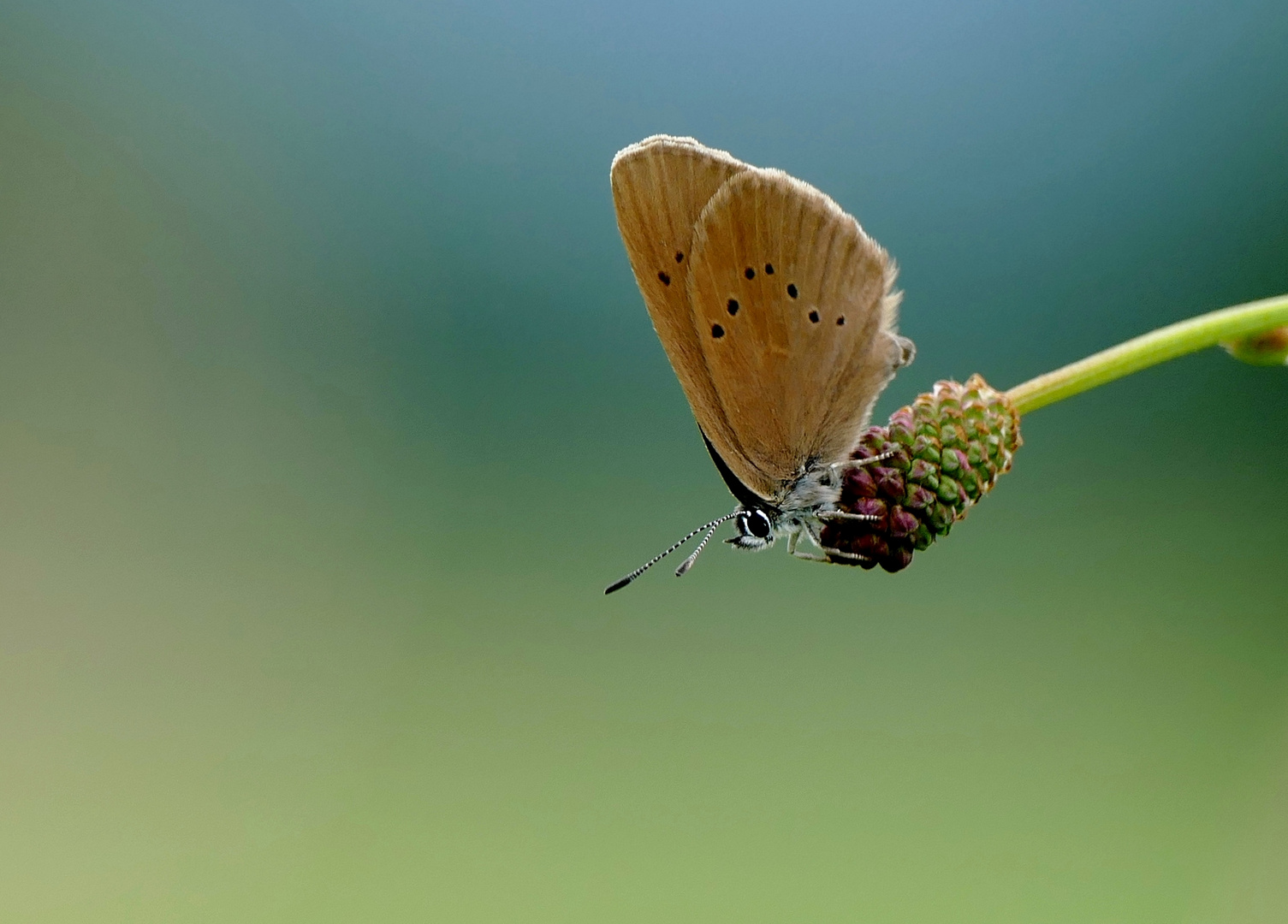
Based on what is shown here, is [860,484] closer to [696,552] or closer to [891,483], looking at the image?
[891,483]

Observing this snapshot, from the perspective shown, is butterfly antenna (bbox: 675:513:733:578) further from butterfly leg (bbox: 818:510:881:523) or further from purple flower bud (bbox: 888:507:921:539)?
purple flower bud (bbox: 888:507:921:539)

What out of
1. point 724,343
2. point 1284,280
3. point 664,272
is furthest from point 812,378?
point 1284,280

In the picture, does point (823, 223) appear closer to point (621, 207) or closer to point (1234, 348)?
point (621, 207)

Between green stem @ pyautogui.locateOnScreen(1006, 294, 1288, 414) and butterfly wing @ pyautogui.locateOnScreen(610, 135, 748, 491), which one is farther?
butterfly wing @ pyautogui.locateOnScreen(610, 135, 748, 491)

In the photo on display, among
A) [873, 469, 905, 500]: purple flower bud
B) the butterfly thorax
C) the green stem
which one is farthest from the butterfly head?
the green stem

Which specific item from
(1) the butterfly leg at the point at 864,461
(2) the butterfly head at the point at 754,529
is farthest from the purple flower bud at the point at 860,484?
(2) the butterfly head at the point at 754,529

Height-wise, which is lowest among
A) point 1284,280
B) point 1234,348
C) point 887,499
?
point 1284,280

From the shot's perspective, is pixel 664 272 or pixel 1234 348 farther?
pixel 664 272

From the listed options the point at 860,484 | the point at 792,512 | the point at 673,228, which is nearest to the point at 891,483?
A: the point at 860,484

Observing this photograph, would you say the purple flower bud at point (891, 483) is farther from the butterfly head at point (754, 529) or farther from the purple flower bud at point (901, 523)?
the butterfly head at point (754, 529)
